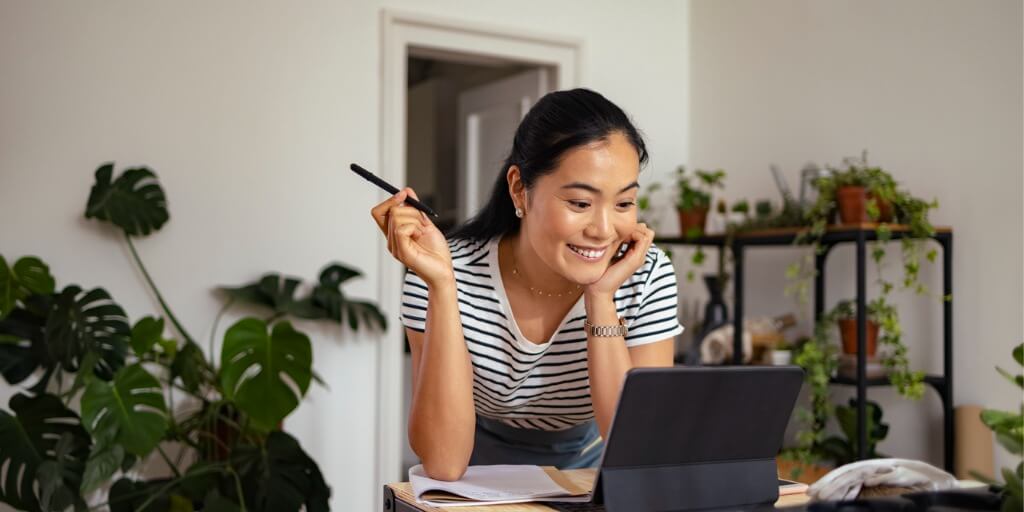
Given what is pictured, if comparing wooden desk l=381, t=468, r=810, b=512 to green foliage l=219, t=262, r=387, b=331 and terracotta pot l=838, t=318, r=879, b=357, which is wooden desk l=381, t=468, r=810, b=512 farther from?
green foliage l=219, t=262, r=387, b=331

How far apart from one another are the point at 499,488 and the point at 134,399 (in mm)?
1846

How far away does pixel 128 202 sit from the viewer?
3.28m

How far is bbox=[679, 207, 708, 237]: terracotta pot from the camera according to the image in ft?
12.8

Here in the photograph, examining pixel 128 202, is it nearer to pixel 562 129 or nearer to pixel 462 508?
pixel 562 129

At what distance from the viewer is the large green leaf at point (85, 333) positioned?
299 centimetres

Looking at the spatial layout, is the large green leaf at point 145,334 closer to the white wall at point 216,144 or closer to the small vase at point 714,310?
the white wall at point 216,144

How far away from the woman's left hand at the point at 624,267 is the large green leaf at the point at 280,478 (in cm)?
172

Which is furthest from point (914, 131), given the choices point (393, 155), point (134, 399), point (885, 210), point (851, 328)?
point (134, 399)

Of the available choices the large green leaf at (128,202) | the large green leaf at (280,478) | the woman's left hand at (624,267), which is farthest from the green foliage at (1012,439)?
the large green leaf at (128,202)

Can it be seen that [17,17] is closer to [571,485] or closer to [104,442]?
[104,442]

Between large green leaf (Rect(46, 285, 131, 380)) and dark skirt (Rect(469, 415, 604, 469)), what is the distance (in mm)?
1568

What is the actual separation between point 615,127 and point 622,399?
62 cm

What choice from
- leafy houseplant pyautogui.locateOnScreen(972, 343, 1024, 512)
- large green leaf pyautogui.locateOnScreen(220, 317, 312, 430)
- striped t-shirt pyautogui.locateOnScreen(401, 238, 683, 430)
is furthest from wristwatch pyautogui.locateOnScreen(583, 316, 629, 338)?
large green leaf pyautogui.locateOnScreen(220, 317, 312, 430)

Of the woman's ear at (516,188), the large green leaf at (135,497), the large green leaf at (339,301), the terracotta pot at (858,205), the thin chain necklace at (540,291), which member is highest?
the terracotta pot at (858,205)
